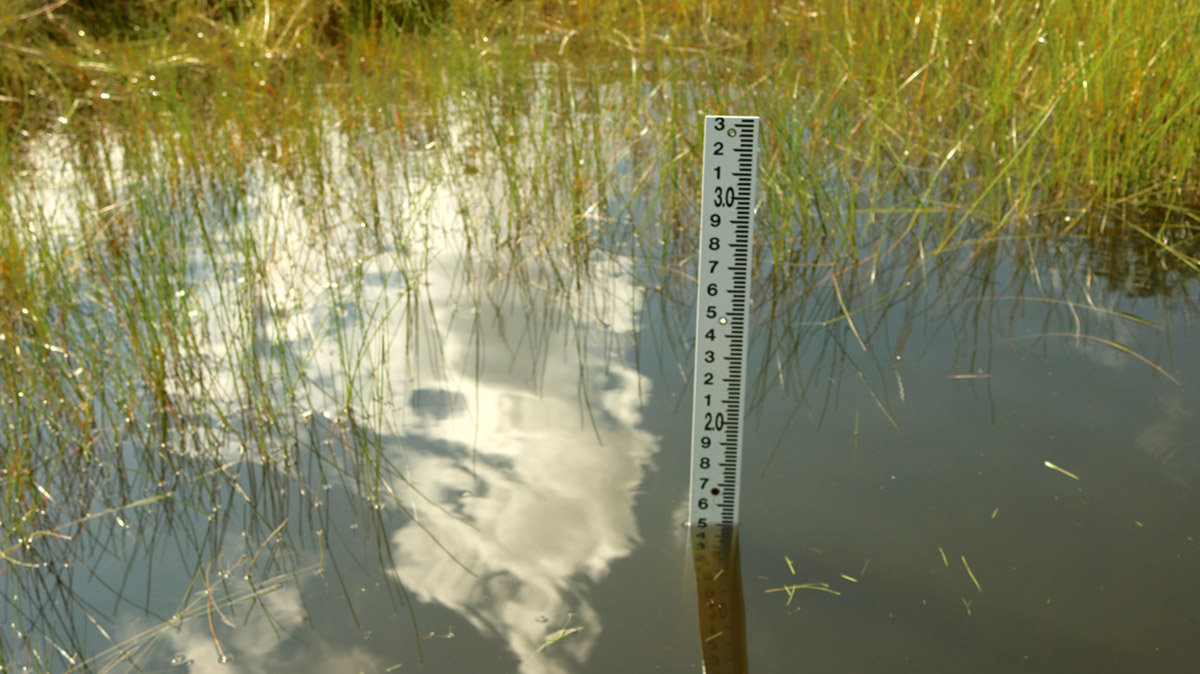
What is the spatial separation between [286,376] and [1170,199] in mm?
2851

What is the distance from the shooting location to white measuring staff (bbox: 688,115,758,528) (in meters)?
1.63

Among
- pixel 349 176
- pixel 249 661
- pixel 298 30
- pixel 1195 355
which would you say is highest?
pixel 298 30

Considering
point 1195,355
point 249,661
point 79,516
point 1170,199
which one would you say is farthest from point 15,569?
point 1170,199

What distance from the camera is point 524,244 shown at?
3.19 metres

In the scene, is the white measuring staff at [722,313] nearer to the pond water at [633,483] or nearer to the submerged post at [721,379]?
the submerged post at [721,379]

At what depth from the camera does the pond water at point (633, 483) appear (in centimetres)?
160

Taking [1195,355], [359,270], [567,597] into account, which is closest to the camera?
[567,597]

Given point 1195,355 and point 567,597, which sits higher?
point 1195,355

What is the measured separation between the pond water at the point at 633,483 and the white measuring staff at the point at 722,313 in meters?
0.13

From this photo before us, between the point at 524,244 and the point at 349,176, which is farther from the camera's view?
the point at 349,176

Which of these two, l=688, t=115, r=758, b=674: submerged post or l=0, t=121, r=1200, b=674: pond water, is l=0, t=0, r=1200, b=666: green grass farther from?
l=688, t=115, r=758, b=674: submerged post

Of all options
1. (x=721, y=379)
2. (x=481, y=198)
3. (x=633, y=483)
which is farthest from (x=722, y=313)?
→ (x=481, y=198)

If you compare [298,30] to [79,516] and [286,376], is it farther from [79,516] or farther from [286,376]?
[79,516]

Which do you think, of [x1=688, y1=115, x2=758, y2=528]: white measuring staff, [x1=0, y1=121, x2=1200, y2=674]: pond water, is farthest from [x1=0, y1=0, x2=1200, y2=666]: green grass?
[x1=688, y1=115, x2=758, y2=528]: white measuring staff
